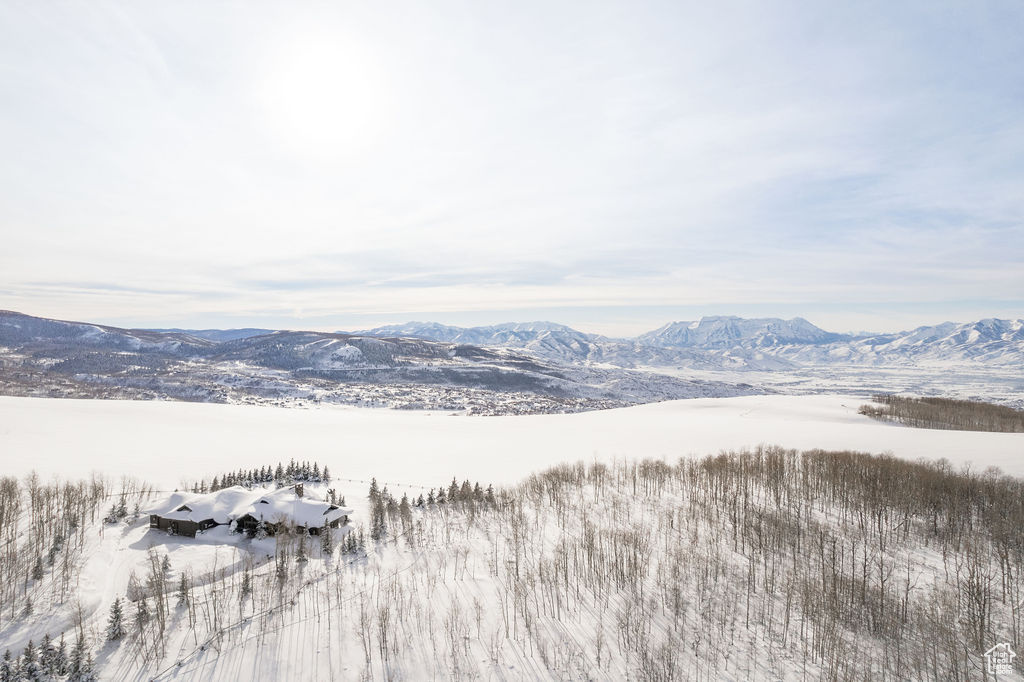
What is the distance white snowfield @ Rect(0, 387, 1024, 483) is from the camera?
51.8 m

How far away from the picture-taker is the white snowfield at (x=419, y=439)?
5181 cm

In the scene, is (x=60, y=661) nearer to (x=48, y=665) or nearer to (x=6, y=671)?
(x=48, y=665)

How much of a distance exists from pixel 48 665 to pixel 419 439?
65.8 m

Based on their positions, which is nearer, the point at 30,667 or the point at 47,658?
the point at 30,667

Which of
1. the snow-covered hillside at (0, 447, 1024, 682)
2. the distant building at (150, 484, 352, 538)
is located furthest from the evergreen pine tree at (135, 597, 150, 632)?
the distant building at (150, 484, 352, 538)

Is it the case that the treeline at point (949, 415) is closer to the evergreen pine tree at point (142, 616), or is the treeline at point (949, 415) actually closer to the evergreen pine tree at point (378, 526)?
the evergreen pine tree at point (378, 526)

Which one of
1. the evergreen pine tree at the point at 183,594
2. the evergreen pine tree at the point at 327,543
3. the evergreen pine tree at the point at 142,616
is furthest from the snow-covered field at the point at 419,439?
the evergreen pine tree at the point at 142,616

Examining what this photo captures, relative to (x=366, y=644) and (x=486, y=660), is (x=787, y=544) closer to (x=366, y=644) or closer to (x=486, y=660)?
(x=486, y=660)

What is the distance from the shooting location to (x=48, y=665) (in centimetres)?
1530

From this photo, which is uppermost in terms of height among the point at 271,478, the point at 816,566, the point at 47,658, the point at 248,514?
the point at 816,566

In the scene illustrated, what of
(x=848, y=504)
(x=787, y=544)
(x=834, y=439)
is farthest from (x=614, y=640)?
(x=834, y=439)

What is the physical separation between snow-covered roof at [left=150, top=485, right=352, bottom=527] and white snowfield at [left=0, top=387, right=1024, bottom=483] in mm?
17521

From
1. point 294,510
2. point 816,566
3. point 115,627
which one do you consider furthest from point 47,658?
point 816,566

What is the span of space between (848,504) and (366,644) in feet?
112
